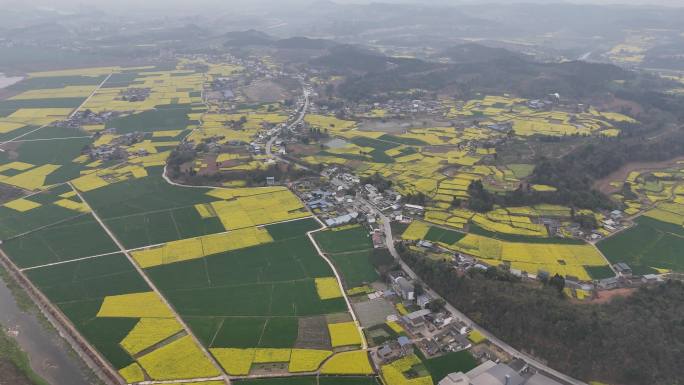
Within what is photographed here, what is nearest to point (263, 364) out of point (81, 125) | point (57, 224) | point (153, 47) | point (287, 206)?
point (287, 206)

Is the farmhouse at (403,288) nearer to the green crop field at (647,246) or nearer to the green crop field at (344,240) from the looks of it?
the green crop field at (344,240)

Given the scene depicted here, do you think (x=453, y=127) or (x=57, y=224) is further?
(x=453, y=127)

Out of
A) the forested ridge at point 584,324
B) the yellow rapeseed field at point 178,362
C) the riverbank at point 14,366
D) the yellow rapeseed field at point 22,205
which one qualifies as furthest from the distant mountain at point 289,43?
the yellow rapeseed field at point 178,362

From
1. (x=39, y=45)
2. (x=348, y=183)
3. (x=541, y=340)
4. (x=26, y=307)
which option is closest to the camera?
(x=541, y=340)

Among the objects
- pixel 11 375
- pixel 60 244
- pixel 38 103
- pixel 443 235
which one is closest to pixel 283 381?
pixel 11 375

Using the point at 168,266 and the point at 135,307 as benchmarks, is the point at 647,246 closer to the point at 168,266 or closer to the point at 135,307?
the point at 168,266

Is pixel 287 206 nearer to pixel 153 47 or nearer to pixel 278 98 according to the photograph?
pixel 278 98
